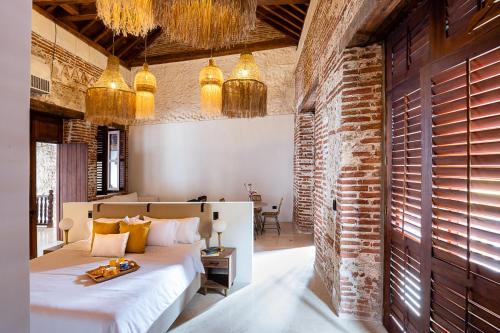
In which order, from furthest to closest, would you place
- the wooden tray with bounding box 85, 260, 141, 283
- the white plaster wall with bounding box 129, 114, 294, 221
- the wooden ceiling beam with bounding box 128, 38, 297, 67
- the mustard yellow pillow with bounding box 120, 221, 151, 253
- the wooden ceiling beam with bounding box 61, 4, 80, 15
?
1. the white plaster wall with bounding box 129, 114, 294, 221
2. the wooden ceiling beam with bounding box 128, 38, 297, 67
3. the wooden ceiling beam with bounding box 61, 4, 80, 15
4. the mustard yellow pillow with bounding box 120, 221, 151, 253
5. the wooden tray with bounding box 85, 260, 141, 283

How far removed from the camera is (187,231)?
12.3 ft

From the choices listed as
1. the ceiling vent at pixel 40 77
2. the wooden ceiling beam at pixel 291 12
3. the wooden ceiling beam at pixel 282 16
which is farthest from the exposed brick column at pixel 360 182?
the ceiling vent at pixel 40 77

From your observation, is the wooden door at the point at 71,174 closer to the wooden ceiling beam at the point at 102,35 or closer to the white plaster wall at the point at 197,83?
the white plaster wall at the point at 197,83

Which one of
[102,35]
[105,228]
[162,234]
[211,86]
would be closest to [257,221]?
[162,234]

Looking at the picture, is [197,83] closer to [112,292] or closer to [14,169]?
[112,292]

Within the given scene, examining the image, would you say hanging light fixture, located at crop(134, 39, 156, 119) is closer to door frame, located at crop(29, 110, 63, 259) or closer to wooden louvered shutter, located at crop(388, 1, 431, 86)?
door frame, located at crop(29, 110, 63, 259)

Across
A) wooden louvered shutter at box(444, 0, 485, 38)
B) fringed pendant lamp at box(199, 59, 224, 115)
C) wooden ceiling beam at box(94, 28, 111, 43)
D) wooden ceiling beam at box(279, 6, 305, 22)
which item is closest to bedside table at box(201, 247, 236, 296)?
fringed pendant lamp at box(199, 59, 224, 115)

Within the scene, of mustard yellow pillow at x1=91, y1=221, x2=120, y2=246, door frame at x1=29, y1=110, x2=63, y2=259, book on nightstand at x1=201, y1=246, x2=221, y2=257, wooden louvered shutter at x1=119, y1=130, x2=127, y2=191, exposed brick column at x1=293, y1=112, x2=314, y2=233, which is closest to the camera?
mustard yellow pillow at x1=91, y1=221, x2=120, y2=246

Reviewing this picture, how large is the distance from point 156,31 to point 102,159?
3994 mm

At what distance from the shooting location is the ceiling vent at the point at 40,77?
4.74 meters

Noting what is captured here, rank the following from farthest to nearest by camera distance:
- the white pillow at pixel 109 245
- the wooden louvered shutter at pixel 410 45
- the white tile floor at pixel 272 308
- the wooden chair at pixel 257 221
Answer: the wooden chair at pixel 257 221, the white pillow at pixel 109 245, the white tile floor at pixel 272 308, the wooden louvered shutter at pixel 410 45

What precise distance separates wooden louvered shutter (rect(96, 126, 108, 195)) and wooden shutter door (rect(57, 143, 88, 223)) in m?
1.13

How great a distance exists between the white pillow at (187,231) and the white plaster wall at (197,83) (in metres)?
4.66

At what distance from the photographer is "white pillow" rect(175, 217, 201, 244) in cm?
372
